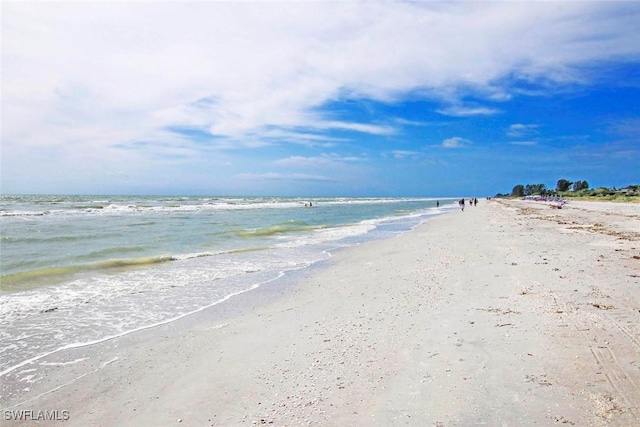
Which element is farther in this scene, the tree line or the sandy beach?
the tree line

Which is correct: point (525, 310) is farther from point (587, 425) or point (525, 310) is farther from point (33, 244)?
point (33, 244)

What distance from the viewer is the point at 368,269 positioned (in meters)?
10.9

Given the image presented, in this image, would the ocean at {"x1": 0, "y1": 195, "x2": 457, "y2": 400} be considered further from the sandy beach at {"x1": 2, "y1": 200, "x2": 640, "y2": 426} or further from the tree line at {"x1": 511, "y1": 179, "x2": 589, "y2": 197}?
the tree line at {"x1": 511, "y1": 179, "x2": 589, "y2": 197}

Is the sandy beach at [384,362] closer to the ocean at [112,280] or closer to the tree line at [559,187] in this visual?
the ocean at [112,280]

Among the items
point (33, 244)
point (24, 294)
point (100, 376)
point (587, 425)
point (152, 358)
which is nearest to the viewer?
point (587, 425)

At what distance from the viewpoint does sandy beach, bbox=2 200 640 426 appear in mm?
3623

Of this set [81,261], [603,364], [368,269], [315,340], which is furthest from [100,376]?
[81,261]

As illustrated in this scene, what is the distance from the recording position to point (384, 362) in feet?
15.1

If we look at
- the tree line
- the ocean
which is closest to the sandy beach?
the ocean

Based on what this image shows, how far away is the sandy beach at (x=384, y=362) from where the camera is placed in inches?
143

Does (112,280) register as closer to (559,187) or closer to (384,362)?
(384,362)

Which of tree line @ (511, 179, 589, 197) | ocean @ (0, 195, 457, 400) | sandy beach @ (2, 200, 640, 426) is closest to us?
sandy beach @ (2, 200, 640, 426)

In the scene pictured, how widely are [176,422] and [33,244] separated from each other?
644 inches

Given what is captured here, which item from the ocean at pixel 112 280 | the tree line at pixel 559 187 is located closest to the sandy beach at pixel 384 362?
the ocean at pixel 112 280
